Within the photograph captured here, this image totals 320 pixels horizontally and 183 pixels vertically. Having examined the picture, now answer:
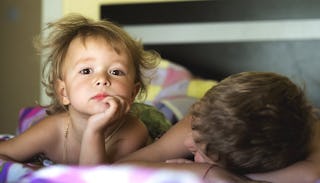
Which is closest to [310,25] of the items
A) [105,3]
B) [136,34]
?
[136,34]

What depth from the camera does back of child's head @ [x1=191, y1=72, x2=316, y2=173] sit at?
768 millimetres

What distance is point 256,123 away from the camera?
76cm

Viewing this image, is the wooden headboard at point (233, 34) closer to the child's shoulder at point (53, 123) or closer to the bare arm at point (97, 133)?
the child's shoulder at point (53, 123)

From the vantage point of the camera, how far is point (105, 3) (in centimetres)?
251

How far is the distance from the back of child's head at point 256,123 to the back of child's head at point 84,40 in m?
0.30

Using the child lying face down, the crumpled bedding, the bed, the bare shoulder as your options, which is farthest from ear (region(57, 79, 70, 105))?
the bed

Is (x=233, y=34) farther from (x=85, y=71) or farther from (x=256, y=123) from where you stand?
(x=256, y=123)

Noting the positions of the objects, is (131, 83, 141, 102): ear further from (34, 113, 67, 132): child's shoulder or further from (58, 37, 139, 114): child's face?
(34, 113, 67, 132): child's shoulder

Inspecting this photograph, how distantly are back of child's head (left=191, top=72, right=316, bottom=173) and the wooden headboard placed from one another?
4.64 ft

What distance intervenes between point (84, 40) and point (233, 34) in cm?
136

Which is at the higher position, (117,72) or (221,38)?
(117,72)

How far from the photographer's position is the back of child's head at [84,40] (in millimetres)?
1049

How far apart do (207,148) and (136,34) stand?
165 centimetres

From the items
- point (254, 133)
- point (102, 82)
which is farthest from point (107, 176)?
point (102, 82)
